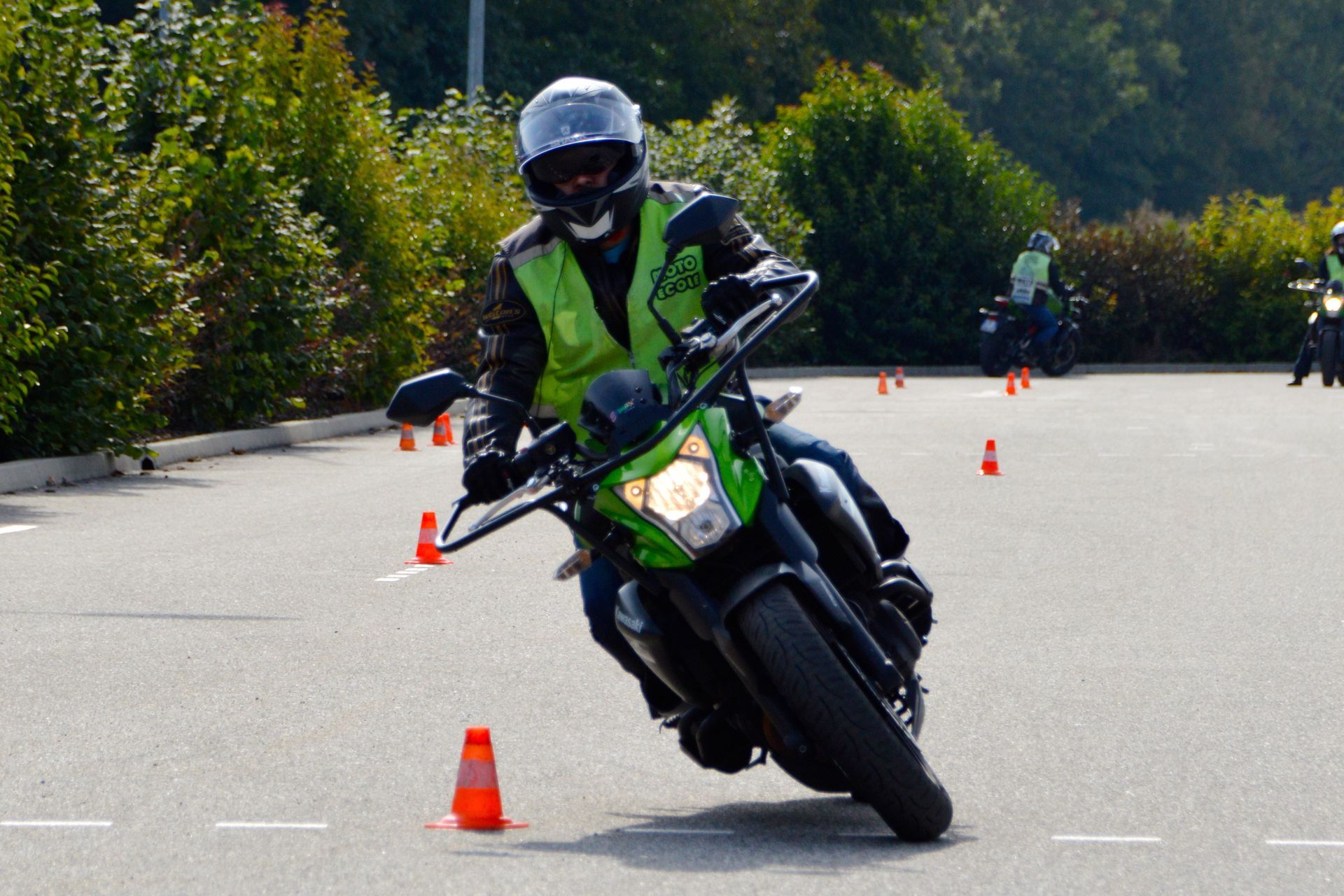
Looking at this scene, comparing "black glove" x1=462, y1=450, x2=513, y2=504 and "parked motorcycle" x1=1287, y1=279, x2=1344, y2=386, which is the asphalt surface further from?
"parked motorcycle" x1=1287, y1=279, x2=1344, y2=386

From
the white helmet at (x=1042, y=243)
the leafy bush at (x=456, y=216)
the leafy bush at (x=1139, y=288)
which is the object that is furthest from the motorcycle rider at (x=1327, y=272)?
the leafy bush at (x=456, y=216)

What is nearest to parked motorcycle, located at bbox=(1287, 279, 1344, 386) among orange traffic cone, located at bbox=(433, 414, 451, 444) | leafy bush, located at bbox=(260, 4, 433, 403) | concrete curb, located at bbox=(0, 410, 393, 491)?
leafy bush, located at bbox=(260, 4, 433, 403)

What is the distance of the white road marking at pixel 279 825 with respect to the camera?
5168mm

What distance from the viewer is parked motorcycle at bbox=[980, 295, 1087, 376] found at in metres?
33.5

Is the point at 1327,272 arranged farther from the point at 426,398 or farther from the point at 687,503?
the point at 426,398

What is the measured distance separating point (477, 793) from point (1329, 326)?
83.8 feet

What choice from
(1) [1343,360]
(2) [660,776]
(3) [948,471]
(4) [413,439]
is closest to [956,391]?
(1) [1343,360]

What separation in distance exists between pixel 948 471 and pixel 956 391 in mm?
13028

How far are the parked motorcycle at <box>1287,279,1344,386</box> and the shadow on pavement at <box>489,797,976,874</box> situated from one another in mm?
24704

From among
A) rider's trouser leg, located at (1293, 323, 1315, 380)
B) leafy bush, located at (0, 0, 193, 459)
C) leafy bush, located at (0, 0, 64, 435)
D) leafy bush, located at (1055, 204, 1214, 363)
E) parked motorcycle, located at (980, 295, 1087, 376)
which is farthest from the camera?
leafy bush, located at (1055, 204, 1214, 363)

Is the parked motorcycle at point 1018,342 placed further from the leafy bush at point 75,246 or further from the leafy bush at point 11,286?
the leafy bush at point 11,286

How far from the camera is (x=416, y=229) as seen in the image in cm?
2433

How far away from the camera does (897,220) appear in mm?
38000

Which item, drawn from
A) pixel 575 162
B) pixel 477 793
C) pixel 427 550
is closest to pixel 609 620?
pixel 477 793
